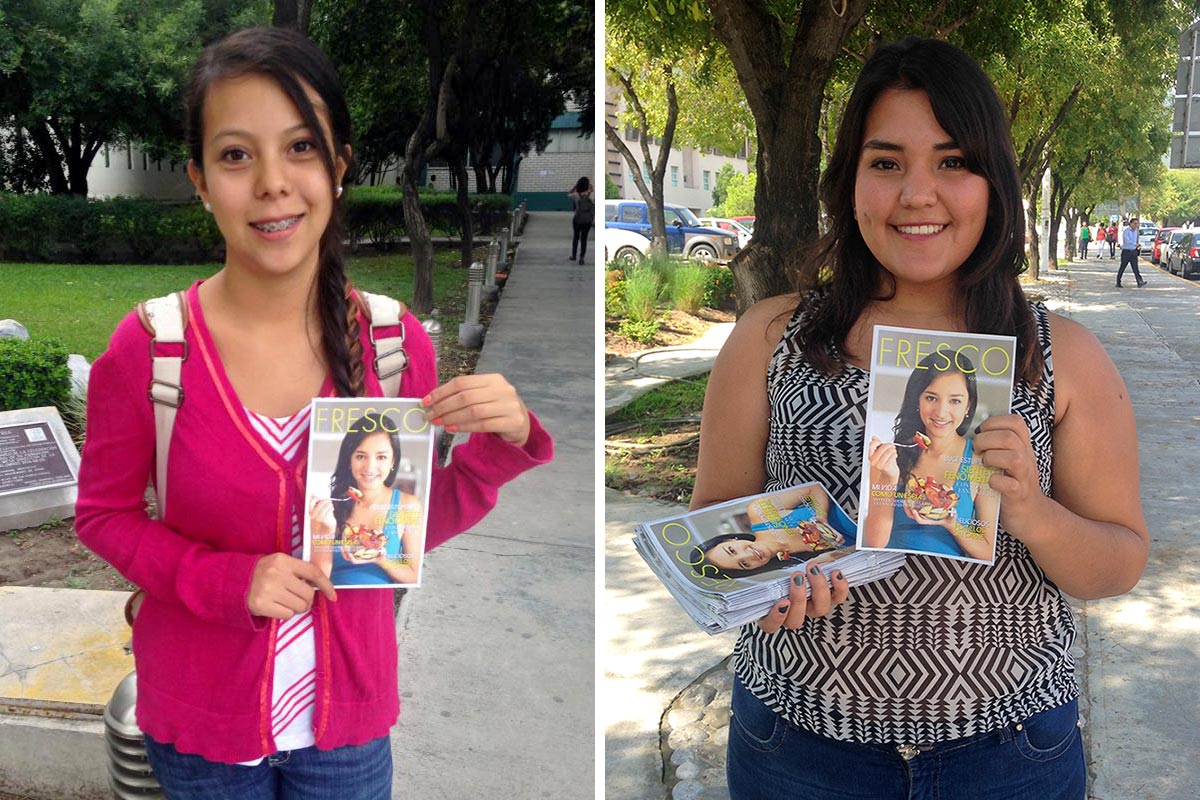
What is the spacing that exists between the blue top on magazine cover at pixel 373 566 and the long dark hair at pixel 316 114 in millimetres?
183

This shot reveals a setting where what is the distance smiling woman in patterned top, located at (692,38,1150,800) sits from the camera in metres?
1.57

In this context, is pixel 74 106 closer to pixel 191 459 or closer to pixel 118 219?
pixel 118 219

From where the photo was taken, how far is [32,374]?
6305 mm

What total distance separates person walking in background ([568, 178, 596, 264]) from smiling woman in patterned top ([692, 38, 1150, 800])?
1581cm

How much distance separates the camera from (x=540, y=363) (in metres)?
10.5

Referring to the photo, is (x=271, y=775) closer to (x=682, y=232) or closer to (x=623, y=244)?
(x=623, y=244)

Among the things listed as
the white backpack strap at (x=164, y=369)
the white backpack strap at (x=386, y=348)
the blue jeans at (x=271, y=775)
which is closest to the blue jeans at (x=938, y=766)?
the blue jeans at (x=271, y=775)

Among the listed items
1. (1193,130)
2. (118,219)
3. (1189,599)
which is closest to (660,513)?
(1189,599)

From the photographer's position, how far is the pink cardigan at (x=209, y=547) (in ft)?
5.00

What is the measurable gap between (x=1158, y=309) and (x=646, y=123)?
10.2 m

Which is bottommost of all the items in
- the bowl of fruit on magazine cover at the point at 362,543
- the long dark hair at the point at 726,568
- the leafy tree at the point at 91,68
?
the long dark hair at the point at 726,568

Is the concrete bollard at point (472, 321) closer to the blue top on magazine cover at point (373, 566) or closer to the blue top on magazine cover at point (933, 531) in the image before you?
the blue top on magazine cover at point (373, 566)

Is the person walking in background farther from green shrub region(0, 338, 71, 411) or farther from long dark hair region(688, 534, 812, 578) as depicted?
long dark hair region(688, 534, 812, 578)

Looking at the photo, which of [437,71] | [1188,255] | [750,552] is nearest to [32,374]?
[750,552]
